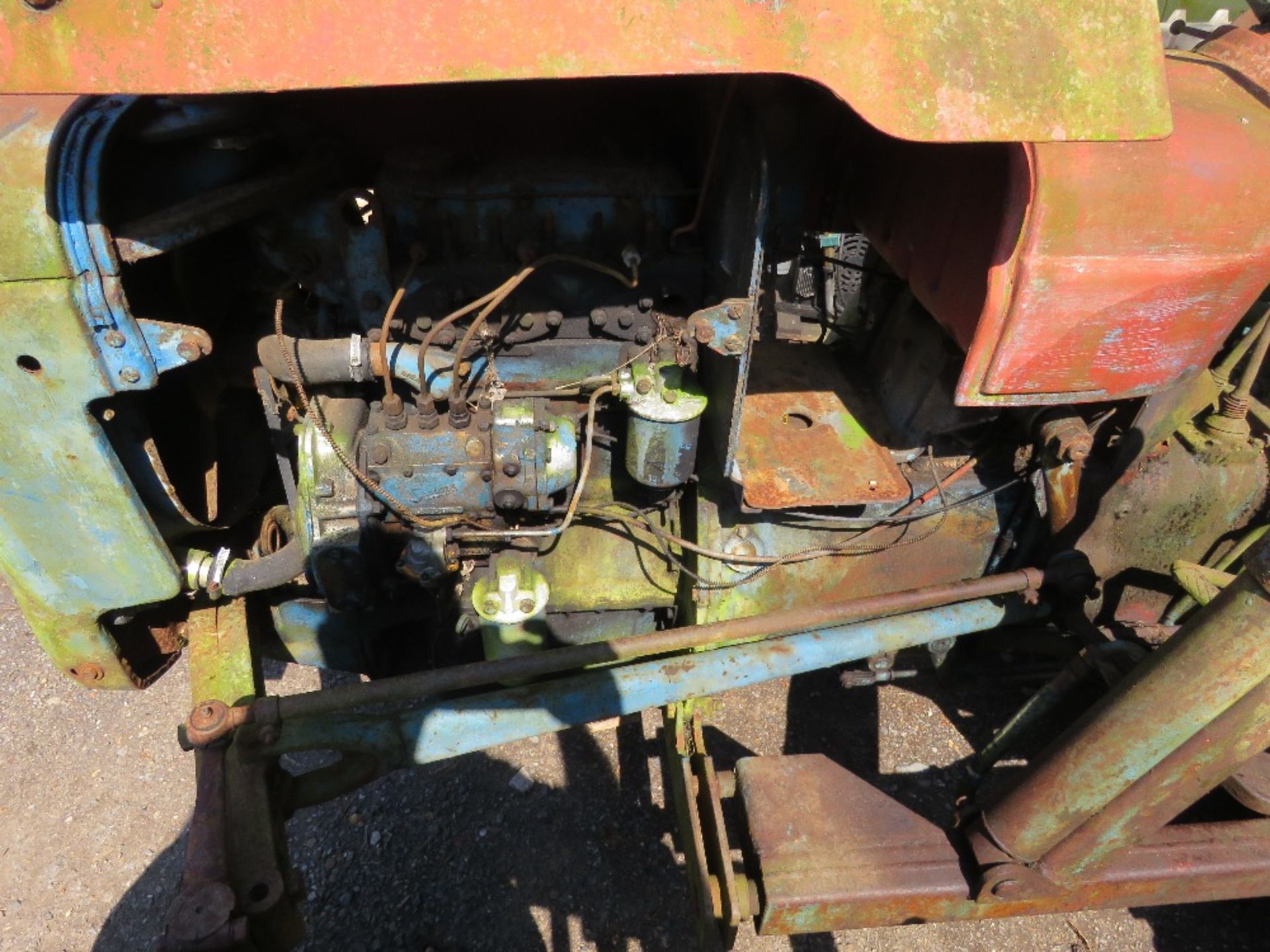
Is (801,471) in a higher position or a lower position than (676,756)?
higher

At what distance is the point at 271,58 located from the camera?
2.69ft

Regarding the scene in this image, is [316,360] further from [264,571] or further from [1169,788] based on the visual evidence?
[1169,788]

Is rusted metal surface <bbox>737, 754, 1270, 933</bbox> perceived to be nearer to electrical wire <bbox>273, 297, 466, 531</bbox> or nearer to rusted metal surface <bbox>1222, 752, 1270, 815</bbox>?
rusted metal surface <bbox>1222, 752, 1270, 815</bbox>

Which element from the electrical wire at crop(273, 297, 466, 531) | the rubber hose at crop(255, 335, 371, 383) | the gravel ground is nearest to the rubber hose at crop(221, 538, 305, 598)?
the electrical wire at crop(273, 297, 466, 531)

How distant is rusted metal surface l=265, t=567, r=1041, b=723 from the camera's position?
159cm

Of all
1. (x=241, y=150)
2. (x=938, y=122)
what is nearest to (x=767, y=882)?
(x=938, y=122)

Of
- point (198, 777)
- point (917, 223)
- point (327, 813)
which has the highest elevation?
point (917, 223)

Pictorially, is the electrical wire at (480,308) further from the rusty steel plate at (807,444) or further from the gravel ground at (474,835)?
the gravel ground at (474,835)

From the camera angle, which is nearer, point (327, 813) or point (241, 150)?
point (241, 150)

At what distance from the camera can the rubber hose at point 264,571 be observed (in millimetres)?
1731

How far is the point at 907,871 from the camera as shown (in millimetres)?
1563

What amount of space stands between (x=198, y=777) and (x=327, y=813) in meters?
0.94

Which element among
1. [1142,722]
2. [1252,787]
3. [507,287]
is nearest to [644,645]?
[507,287]

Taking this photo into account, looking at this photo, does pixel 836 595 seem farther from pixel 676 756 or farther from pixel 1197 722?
pixel 1197 722
